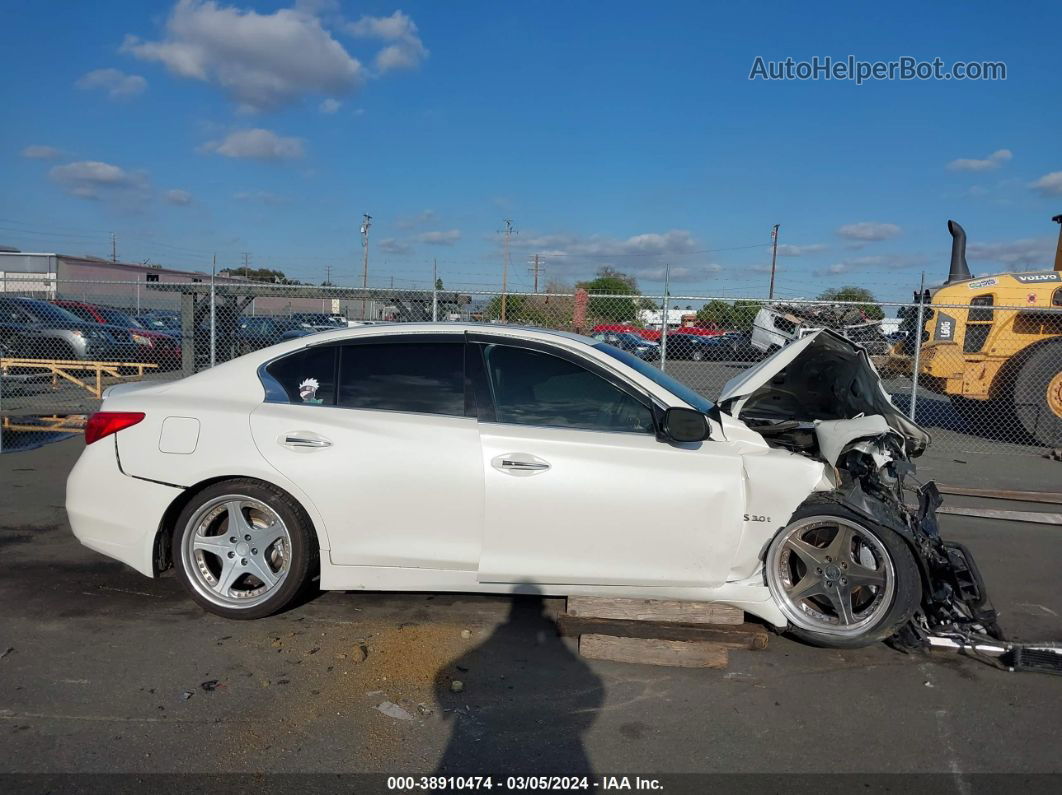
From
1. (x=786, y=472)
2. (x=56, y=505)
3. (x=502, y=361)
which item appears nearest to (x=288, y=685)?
(x=502, y=361)

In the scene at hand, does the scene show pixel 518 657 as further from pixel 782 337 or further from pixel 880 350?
pixel 880 350

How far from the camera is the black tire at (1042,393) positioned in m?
10.7

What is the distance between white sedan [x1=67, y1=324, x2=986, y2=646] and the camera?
381 cm

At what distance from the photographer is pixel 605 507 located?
12.4ft

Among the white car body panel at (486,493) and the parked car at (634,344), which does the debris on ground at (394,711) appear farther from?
the parked car at (634,344)

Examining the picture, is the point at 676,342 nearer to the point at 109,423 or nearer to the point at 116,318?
the point at 109,423

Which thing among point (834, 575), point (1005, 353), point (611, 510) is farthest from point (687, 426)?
point (1005, 353)

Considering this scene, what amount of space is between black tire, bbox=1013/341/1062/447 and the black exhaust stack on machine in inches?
87.8

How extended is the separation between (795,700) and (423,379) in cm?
236

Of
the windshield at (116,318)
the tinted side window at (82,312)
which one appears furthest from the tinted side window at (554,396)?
the windshield at (116,318)

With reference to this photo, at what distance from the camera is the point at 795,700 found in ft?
11.4

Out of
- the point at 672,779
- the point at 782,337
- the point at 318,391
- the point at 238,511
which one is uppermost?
the point at 782,337

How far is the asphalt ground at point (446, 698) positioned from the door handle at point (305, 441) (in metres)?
0.98

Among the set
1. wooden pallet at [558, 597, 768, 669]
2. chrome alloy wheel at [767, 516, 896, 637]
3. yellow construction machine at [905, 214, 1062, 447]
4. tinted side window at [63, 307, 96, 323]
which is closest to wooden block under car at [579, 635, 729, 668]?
wooden pallet at [558, 597, 768, 669]
